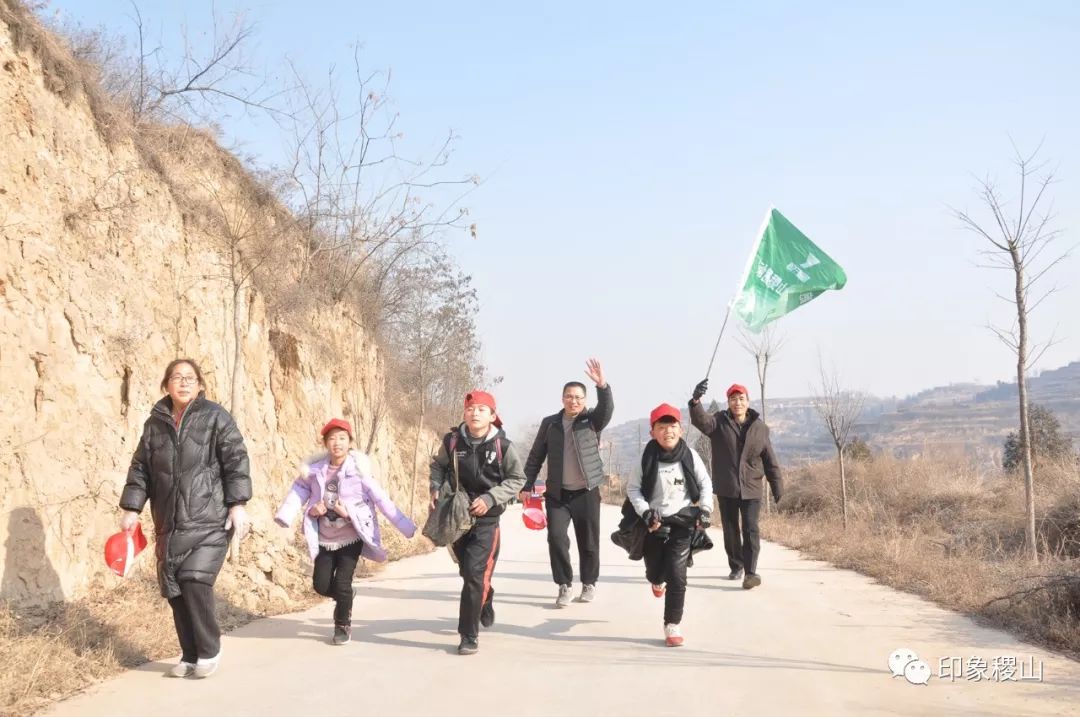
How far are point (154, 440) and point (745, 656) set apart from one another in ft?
14.5

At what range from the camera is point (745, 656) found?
629 cm

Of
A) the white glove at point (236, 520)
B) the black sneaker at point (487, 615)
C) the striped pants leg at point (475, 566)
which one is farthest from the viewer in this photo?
the black sneaker at point (487, 615)

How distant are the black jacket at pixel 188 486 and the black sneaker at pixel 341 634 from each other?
52.6 inches

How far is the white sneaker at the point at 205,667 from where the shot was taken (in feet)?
19.0

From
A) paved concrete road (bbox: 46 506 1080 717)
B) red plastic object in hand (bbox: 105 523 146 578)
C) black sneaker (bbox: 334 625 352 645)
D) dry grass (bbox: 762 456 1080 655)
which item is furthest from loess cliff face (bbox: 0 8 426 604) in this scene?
dry grass (bbox: 762 456 1080 655)

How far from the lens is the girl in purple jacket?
7.03m

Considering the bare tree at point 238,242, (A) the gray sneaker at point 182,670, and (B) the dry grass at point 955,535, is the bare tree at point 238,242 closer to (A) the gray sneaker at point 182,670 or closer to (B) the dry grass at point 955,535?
(A) the gray sneaker at point 182,670

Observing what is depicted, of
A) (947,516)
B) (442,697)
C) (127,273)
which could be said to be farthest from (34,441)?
(947,516)

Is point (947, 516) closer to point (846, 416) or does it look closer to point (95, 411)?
Result: point (846, 416)

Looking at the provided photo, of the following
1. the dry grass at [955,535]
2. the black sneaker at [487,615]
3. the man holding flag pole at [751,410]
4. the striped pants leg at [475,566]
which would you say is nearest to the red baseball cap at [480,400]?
the striped pants leg at [475,566]

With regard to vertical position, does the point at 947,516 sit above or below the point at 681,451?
below

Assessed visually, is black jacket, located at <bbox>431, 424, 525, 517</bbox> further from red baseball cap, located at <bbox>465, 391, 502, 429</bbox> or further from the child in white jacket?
the child in white jacket

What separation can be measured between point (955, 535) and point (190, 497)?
40.9 feet

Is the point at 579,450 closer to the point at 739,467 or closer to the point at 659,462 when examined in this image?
the point at 659,462
